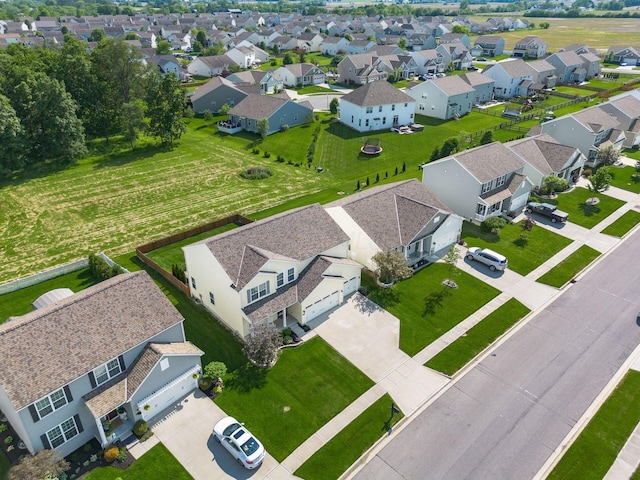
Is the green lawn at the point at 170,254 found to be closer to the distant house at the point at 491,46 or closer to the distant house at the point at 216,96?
the distant house at the point at 216,96

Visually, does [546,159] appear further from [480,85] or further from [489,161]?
[480,85]

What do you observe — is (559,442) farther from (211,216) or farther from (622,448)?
(211,216)

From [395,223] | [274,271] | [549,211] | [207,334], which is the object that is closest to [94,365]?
[207,334]

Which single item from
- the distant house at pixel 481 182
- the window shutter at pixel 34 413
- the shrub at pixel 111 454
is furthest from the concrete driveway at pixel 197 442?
the distant house at pixel 481 182

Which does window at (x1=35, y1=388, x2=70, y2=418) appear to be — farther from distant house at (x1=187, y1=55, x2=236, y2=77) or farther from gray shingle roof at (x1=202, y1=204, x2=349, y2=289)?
distant house at (x1=187, y1=55, x2=236, y2=77)

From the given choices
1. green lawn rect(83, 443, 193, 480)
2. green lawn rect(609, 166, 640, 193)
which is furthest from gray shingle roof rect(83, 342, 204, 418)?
green lawn rect(609, 166, 640, 193)

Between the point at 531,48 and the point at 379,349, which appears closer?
the point at 379,349

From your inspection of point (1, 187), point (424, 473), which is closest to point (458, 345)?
point (424, 473)
